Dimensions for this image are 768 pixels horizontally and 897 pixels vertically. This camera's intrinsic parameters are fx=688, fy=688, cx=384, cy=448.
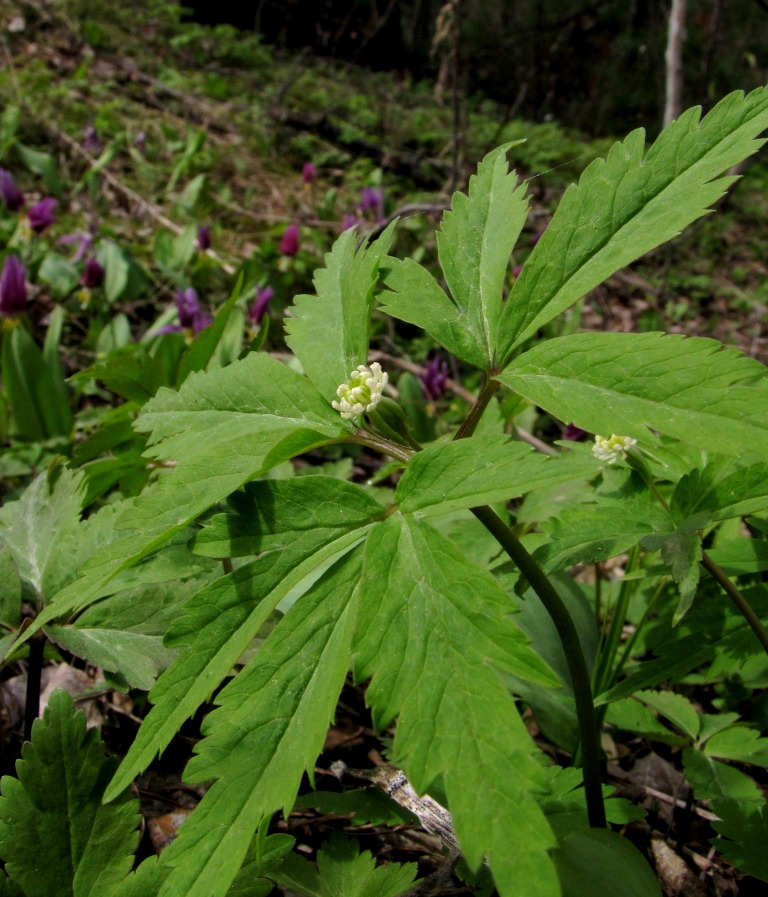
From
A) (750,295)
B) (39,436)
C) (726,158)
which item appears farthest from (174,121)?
(726,158)

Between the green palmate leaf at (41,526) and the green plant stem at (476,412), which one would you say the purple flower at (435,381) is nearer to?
the green palmate leaf at (41,526)

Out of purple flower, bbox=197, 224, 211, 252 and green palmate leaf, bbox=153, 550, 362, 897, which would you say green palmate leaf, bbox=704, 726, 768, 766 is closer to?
green palmate leaf, bbox=153, 550, 362, 897

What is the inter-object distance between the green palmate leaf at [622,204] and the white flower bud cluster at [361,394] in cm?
18

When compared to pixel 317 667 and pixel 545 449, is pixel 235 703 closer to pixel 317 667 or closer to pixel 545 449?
pixel 317 667

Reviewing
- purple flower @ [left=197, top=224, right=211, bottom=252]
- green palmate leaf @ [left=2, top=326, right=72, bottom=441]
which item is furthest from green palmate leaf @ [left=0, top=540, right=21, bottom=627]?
purple flower @ [left=197, top=224, right=211, bottom=252]

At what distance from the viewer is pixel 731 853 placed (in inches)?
38.2

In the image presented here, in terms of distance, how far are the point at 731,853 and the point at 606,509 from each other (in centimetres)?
51

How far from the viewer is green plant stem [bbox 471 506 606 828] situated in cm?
84

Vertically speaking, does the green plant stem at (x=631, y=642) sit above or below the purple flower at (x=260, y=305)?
below

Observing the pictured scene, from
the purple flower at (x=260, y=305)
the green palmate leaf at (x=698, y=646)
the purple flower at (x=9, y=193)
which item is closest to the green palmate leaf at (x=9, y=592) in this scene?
the green palmate leaf at (x=698, y=646)

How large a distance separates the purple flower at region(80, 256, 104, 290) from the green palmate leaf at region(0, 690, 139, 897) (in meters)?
2.61

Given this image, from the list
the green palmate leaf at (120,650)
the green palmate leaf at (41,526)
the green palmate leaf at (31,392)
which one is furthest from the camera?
the green palmate leaf at (31,392)

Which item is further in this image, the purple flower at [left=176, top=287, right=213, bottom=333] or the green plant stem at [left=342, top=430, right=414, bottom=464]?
the purple flower at [left=176, top=287, right=213, bottom=333]

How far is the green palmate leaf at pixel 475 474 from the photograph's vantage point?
0.75 m
